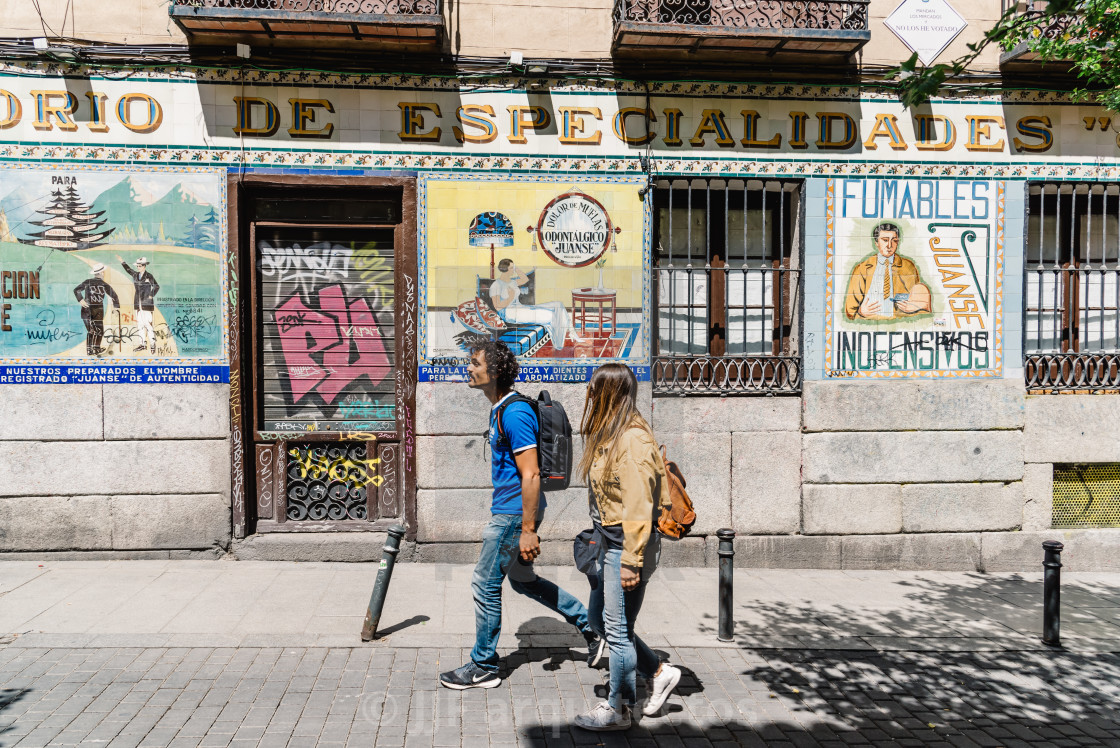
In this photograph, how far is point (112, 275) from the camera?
7336 mm

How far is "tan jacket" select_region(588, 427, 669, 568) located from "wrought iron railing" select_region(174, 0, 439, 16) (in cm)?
493

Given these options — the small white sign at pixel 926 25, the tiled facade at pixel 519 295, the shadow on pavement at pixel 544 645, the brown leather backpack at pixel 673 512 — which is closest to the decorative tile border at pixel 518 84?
the tiled facade at pixel 519 295

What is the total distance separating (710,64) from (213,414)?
5983 mm

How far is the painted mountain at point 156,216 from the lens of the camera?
730 cm

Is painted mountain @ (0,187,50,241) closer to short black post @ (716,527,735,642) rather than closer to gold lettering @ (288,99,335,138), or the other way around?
gold lettering @ (288,99,335,138)

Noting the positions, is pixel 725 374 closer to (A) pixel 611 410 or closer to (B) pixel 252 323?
(A) pixel 611 410

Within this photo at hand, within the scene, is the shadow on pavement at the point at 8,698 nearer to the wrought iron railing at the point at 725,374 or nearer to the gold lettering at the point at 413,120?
the gold lettering at the point at 413,120

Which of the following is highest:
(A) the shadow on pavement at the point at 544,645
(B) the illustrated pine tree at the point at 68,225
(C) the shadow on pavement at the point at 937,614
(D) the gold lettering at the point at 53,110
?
(D) the gold lettering at the point at 53,110

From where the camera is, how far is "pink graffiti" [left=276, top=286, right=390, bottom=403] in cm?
776

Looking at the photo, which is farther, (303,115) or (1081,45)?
(303,115)

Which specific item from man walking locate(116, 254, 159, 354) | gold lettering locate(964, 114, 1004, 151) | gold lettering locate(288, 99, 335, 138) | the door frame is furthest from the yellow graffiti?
gold lettering locate(964, 114, 1004, 151)

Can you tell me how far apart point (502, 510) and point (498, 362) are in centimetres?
90

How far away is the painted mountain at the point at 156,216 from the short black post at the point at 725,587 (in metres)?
5.44

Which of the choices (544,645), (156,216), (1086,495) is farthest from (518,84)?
(1086,495)
